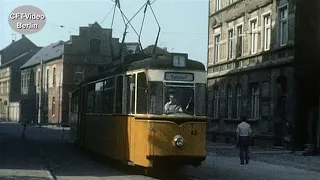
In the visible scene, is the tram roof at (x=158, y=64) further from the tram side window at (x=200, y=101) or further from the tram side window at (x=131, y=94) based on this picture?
the tram side window at (x=200, y=101)

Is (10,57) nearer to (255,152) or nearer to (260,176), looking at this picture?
(255,152)

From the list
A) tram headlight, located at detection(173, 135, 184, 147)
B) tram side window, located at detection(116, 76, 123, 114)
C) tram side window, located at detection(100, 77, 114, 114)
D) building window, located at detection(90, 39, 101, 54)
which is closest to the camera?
tram headlight, located at detection(173, 135, 184, 147)

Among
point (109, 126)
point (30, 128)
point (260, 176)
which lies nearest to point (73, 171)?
point (109, 126)

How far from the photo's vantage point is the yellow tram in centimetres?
1605

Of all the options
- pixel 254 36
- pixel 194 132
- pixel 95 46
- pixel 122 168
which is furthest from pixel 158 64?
pixel 95 46

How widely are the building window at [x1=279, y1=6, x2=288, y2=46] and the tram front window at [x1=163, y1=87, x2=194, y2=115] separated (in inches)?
640

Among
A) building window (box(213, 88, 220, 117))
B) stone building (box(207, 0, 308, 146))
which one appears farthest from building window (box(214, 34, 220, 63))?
building window (box(213, 88, 220, 117))

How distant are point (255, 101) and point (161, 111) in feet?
64.6

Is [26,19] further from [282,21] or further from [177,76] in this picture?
[282,21]

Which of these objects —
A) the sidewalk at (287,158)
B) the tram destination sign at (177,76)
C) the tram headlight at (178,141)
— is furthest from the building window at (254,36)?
the tram headlight at (178,141)

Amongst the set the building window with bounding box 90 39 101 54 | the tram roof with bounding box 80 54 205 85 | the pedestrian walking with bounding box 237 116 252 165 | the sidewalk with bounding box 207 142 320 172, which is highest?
the building window with bounding box 90 39 101 54

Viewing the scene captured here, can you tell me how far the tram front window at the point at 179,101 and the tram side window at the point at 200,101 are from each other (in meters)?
0.17

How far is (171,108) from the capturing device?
16.2 meters

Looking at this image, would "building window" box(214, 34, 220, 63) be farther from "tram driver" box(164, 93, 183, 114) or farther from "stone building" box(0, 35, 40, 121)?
"tram driver" box(164, 93, 183, 114)
